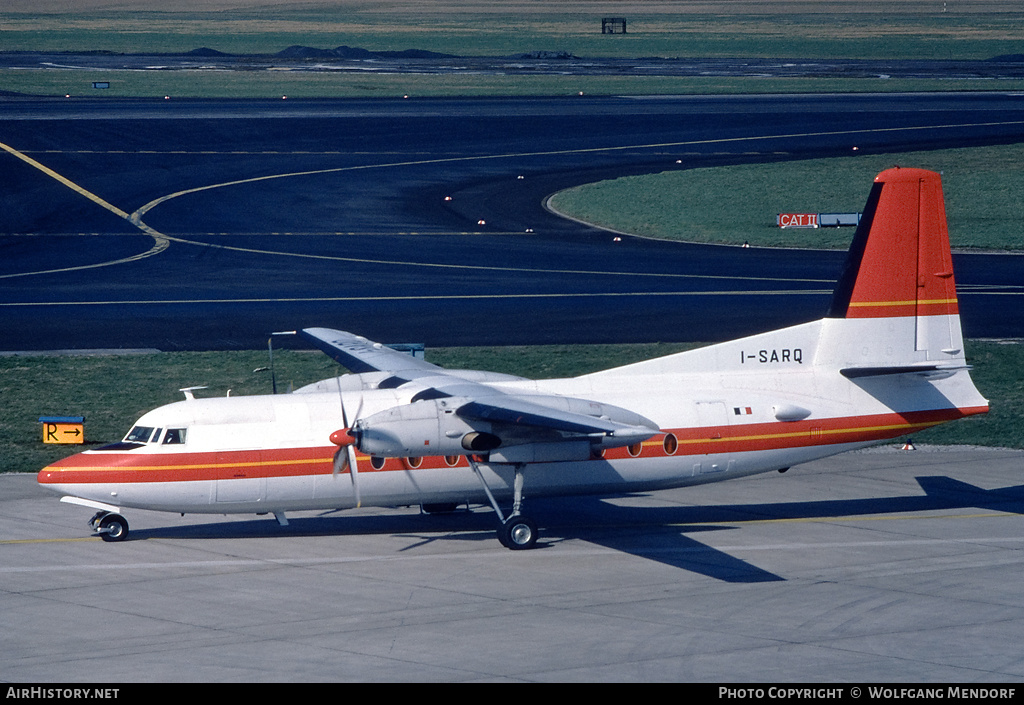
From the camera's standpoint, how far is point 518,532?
23.8m

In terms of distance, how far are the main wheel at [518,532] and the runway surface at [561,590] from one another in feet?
0.91

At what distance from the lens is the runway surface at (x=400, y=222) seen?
41.9 m

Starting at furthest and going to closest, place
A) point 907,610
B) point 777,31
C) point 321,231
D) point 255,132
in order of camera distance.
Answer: point 777,31 → point 255,132 → point 321,231 → point 907,610

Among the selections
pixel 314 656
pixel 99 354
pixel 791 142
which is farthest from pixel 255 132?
pixel 314 656

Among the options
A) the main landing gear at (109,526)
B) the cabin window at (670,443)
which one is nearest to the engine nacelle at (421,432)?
the cabin window at (670,443)

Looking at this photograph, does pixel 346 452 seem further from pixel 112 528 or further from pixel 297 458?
pixel 112 528

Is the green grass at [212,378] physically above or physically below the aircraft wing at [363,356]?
below

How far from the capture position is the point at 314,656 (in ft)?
59.7

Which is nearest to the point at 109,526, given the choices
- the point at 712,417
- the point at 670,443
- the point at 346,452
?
the point at 346,452

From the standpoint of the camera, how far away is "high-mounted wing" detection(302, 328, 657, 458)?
70.4 feet

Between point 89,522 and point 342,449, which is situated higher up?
point 342,449

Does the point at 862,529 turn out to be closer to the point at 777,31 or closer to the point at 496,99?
the point at 496,99

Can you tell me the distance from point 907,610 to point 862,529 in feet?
16.3

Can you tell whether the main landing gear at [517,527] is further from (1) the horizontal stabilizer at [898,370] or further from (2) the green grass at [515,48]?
(2) the green grass at [515,48]
